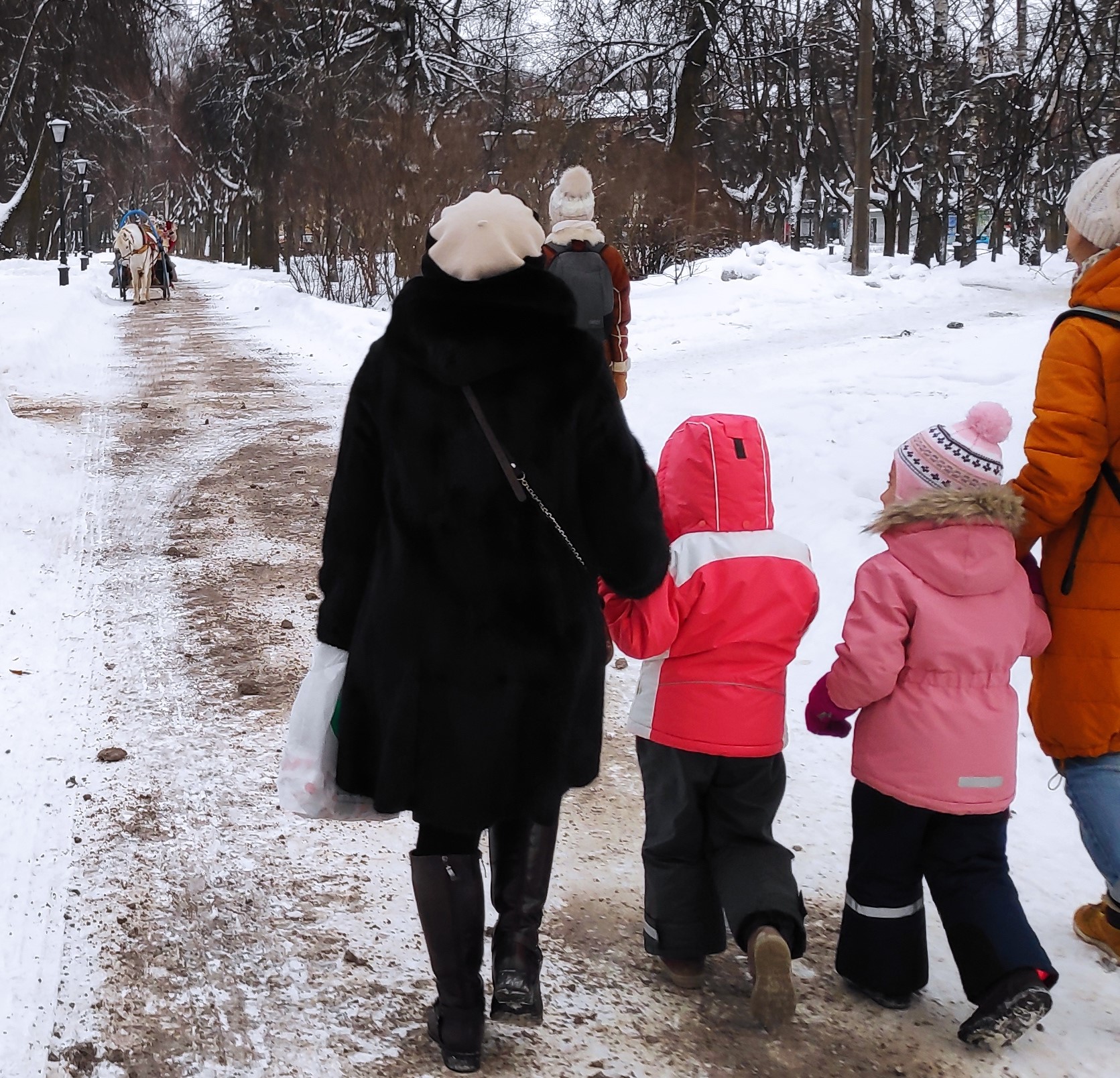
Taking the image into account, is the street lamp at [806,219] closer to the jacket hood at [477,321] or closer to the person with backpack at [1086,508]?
the person with backpack at [1086,508]

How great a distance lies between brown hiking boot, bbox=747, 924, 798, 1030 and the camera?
272cm

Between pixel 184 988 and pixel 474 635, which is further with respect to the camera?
pixel 184 988

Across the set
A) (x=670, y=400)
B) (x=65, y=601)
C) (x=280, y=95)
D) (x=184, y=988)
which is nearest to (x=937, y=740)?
(x=184, y=988)

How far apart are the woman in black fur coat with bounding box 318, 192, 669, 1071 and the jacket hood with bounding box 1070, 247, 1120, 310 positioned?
1144 mm

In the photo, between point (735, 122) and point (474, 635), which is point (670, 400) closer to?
point (474, 635)

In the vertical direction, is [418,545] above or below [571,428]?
below

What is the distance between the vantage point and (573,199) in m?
6.94

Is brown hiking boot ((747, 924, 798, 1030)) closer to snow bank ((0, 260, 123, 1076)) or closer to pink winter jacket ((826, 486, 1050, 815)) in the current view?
pink winter jacket ((826, 486, 1050, 815))

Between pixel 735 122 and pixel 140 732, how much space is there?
34922mm

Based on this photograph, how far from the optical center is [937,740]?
2.81m

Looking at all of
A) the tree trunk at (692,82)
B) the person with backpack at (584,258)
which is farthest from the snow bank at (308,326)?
the tree trunk at (692,82)

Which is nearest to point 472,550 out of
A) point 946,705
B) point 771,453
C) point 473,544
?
point 473,544

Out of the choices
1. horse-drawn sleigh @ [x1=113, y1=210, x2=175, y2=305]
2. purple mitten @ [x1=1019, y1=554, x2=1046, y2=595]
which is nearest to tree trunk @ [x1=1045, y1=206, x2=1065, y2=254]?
horse-drawn sleigh @ [x1=113, y1=210, x2=175, y2=305]

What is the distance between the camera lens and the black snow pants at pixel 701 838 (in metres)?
2.97
